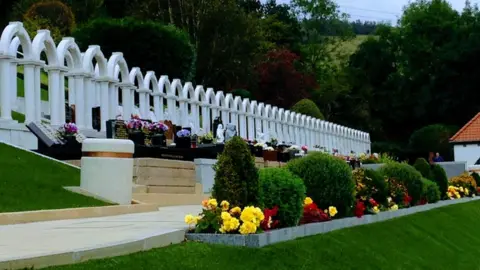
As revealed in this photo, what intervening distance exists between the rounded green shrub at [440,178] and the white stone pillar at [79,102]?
35.6ft

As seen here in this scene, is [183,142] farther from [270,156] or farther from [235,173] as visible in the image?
[235,173]

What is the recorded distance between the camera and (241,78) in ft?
193

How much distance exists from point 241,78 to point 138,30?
13312 mm

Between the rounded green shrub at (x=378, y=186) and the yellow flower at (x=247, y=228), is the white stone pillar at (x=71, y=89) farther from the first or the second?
the yellow flower at (x=247, y=228)

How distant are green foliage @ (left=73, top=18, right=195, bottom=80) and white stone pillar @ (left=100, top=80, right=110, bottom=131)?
2130 centimetres

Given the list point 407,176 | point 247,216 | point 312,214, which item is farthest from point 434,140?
point 247,216

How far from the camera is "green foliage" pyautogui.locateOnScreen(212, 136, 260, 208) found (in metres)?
8.51

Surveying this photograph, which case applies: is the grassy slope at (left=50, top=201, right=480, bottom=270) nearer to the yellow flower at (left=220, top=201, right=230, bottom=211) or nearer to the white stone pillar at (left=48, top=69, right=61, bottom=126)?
the yellow flower at (left=220, top=201, right=230, bottom=211)

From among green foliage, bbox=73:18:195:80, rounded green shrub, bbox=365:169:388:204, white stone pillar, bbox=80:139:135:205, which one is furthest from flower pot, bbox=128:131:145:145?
green foliage, bbox=73:18:195:80

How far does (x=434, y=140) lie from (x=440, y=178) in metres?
36.6

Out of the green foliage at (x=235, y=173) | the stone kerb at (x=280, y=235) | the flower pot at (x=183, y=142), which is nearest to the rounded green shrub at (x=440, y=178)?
the flower pot at (x=183, y=142)

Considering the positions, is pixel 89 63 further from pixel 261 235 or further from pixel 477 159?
pixel 477 159

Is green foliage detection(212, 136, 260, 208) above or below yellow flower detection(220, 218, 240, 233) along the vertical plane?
above

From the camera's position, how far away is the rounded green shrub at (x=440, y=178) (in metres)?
23.5
